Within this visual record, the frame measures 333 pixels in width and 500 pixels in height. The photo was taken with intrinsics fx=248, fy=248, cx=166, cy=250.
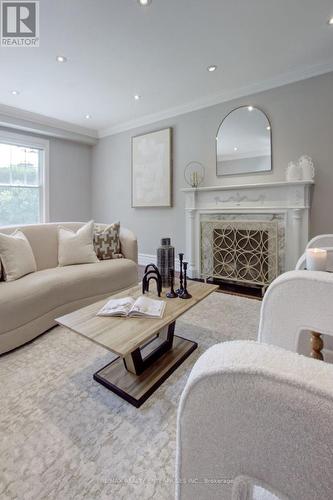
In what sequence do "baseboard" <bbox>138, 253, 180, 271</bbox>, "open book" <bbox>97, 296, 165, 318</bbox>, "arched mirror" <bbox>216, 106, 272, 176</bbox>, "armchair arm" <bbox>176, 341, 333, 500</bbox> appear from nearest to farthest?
"armchair arm" <bbox>176, 341, 333, 500</bbox>, "open book" <bbox>97, 296, 165, 318</bbox>, "arched mirror" <bbox>216, 106, 272, 176</bbox>, "baseboard" <bbox>138, 253, 180, 271</bbox>

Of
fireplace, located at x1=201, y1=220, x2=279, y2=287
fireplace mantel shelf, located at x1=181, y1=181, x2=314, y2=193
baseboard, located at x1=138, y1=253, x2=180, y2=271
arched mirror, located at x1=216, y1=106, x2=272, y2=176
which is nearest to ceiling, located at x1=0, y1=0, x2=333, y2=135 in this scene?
arched mirror, located at x1=216, y1=106, x2=272, y2=176

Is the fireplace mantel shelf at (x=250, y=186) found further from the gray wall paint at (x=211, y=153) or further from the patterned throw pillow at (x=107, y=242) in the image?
the patterned throw pillow at (x=107, y=242)

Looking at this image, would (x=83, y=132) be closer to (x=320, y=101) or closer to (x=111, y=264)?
(x=111, y=264)

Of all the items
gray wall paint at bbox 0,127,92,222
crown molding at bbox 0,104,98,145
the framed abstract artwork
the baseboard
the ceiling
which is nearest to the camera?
the ceiling

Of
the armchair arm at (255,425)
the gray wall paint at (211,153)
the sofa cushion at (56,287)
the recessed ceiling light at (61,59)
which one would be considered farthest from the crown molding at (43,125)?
the armchair arm at (255,425)

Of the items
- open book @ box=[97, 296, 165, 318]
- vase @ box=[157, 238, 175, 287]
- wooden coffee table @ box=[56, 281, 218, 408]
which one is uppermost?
vase @ box=[157, 238, 175, 287]

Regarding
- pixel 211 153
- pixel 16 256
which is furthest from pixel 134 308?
pixel 211 153

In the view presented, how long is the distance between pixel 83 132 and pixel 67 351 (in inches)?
177

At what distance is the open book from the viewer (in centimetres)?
144

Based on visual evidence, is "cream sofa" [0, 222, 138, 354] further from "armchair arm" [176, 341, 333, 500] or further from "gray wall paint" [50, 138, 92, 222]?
"gray wall paint" [50, 138, 92, 222]

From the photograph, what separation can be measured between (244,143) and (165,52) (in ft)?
4.80

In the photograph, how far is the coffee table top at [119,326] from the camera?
1.17 m

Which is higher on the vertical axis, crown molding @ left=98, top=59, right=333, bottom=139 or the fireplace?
crown molding @ left=98, top=59, right=333, bottom=139

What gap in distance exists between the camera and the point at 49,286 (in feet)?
6.77
